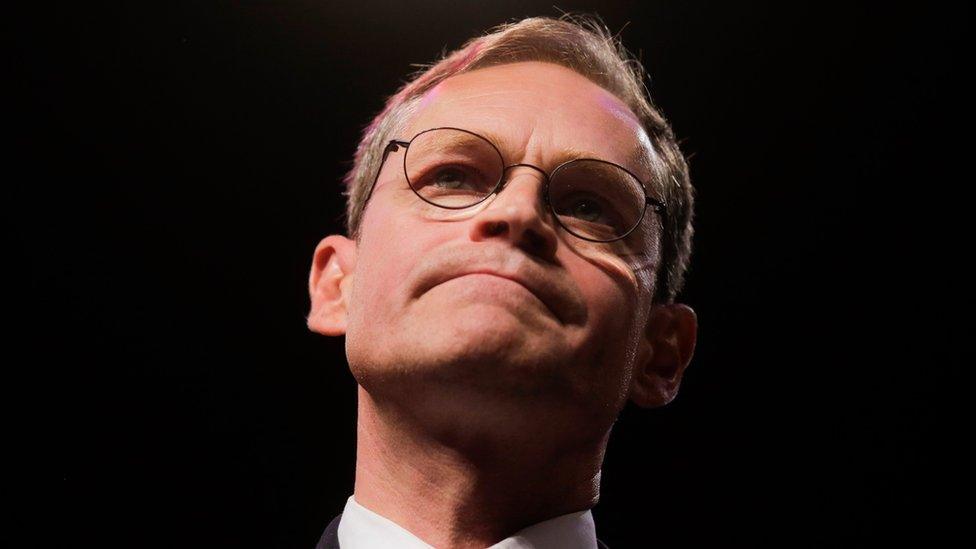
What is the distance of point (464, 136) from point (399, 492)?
70 cm

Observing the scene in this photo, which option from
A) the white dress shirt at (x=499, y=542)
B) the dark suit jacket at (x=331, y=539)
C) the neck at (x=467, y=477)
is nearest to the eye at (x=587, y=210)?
the neck at (x=467, y=477)

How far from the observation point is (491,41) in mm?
2172

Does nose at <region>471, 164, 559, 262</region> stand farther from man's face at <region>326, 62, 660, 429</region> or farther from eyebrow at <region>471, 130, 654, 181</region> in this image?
eyebrow at <region>471, 130, 654, 181</region>

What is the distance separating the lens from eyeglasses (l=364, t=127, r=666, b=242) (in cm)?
179

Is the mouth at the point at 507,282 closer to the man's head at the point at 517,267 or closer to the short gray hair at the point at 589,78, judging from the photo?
the man's head at the point at 517,267

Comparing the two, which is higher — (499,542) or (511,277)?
(511,277)

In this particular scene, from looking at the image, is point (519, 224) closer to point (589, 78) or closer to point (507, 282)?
point (507, 282)

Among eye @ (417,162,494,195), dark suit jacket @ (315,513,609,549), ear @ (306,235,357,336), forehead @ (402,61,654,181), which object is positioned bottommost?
dark suit jacket @ (315,513,609,549)

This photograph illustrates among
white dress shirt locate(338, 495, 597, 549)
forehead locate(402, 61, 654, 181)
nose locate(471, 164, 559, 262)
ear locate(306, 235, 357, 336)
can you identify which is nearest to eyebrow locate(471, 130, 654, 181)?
forehead locate(402, 61, 654, 181)

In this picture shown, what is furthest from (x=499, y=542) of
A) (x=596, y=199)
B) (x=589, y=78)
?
(x=589, y=78)

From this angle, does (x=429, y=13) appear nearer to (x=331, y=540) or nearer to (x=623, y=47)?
(x=623, y=47)

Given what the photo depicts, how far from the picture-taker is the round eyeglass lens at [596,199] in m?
1.79

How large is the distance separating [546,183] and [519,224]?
0.17 metres

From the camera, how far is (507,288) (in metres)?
1.58
